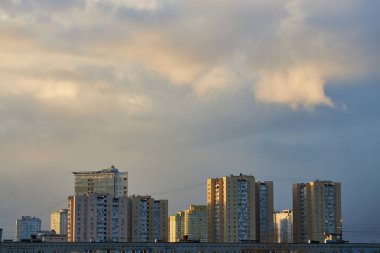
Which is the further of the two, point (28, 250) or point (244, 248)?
point (244, 248)

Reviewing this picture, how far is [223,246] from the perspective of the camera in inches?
6895

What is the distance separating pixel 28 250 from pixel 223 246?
126 ft

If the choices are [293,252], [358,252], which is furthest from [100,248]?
[358,252]

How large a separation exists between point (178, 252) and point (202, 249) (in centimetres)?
479

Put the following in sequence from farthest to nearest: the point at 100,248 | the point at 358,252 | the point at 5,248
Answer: the point at 358,252
the point at 100,248
the point at 5,248

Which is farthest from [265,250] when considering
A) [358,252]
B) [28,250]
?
[28,250]

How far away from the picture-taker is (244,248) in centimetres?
17725

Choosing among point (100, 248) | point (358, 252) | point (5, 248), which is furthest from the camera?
point (358, 252)

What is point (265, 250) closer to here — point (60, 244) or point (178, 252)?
point (178, 252)

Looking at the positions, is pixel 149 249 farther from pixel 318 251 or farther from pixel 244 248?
pixel 318 251

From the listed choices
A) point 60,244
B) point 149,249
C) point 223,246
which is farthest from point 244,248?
point 60,244

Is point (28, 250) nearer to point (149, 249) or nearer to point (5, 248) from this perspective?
point (5, 248)

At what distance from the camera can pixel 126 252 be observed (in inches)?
6742

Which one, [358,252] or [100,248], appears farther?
[358,252]
